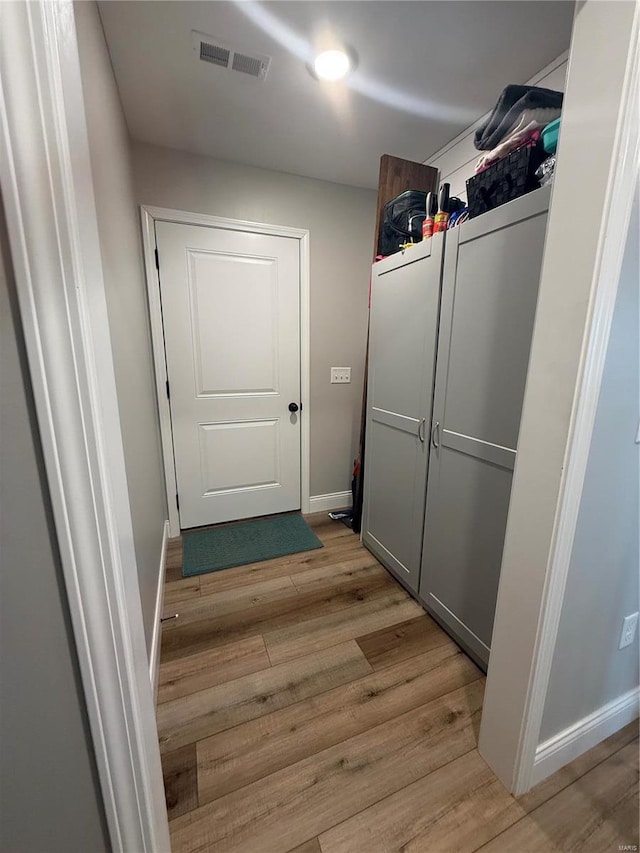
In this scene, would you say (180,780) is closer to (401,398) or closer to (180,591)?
(180,591)

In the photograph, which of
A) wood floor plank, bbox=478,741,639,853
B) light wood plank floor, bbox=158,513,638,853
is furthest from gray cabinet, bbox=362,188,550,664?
wood floor plank, bbox=478,741,639,853

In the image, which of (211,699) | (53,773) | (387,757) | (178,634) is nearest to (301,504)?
(178,634)

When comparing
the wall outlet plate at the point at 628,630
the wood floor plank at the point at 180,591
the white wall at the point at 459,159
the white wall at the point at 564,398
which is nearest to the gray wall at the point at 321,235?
the white wall at the point at 459,159

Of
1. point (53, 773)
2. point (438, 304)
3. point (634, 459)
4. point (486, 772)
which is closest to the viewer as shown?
point (53, 773)

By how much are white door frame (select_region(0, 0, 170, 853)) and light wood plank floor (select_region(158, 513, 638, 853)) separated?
50 centimetres

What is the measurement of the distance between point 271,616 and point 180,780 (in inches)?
28.7

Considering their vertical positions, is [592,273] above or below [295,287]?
below

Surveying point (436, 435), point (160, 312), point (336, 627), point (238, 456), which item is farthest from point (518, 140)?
point (238, 456)

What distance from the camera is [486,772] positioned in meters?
1.13

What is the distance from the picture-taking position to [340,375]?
2.79 meters

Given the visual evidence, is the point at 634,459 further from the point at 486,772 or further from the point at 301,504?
the point at 301,504

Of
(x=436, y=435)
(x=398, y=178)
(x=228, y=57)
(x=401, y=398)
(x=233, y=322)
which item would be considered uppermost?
(x=228, y=57)

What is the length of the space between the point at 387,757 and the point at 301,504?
1.84 meters

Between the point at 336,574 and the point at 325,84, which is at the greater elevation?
the point at 325,84
